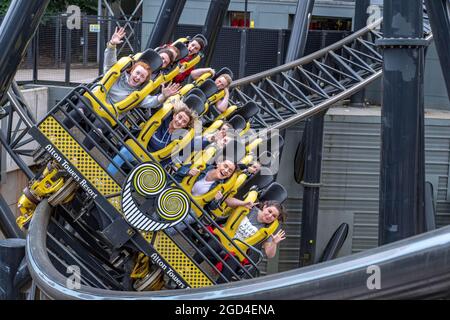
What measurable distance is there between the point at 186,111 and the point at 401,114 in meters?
1.52

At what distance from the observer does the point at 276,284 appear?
53.9 inches

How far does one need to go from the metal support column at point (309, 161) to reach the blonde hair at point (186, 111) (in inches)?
240

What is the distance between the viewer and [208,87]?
5668 mm

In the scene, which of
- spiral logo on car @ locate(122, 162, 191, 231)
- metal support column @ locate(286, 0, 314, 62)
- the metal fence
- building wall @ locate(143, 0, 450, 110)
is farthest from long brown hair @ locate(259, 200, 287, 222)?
building wall @ locate(143, 0, 450, 110)

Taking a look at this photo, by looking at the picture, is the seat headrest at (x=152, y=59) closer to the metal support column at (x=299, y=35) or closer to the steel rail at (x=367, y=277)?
the steel rail at (x=367, y=277)

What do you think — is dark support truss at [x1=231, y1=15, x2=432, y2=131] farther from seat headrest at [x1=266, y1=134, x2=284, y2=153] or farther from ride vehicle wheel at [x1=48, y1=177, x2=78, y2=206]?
ride vehicle wheel at [x1=48, y1=177, x2=78, y2=206]

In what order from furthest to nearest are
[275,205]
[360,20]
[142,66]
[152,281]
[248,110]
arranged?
[360,20] < [248,110] < [275,205] < [142,66] < [152,281]

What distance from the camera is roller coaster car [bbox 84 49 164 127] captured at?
441 centimetres

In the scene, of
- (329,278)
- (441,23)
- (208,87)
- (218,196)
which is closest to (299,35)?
(208,87)

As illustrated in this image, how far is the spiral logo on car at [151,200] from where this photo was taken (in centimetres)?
411

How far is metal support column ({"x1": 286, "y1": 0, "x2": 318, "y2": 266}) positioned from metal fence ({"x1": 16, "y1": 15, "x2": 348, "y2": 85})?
1455 mm

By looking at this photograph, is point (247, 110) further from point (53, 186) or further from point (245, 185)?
point (53, 186)
